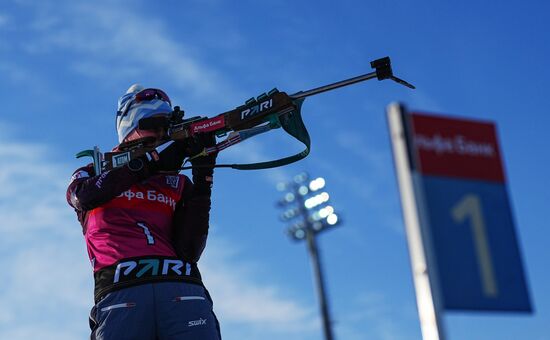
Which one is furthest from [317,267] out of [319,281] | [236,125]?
[236,125]

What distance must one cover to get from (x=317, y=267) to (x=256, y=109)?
2497 cm

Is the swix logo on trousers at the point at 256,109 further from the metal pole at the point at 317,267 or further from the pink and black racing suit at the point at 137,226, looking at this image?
the metal pole at the point at 317,267

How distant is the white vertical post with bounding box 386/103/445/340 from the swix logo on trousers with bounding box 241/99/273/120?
2.59m

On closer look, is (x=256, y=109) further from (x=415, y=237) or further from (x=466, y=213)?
(x=415, y=237)

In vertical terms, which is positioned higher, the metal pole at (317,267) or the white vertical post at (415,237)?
the metal pole at (317,267)

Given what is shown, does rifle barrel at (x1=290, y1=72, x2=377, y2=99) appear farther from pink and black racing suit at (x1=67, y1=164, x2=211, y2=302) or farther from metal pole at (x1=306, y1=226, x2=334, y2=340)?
metal pole at (x1=306, y1=226, x2=334, y2=340)

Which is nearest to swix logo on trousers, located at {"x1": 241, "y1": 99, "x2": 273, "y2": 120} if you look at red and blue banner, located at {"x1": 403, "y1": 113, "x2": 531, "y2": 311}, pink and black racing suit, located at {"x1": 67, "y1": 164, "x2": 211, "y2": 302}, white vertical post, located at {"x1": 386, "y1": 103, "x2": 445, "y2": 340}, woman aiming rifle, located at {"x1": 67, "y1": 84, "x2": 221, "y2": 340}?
woman aiming rifle, located at {"x1": 67, "y1": 84, "x2": 221, "y2": 340}

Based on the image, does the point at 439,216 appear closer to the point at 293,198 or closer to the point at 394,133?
the point at 394,133

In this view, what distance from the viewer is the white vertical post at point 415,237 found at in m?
2.79

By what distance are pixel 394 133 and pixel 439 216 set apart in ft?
0.92

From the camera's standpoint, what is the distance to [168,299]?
5.09 meters

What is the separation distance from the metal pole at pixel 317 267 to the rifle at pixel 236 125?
23.0 m

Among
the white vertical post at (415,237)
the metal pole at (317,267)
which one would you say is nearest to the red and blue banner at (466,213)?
the white vertical post at (415,237)

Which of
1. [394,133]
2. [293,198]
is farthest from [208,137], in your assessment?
[293,198]
